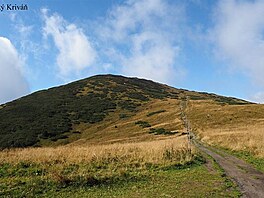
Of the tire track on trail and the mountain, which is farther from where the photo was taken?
the mountain

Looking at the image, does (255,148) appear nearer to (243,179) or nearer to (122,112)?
(243,179)

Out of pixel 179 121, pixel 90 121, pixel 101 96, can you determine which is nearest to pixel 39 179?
pixel 179 121

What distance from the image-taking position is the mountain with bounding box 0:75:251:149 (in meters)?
69.6

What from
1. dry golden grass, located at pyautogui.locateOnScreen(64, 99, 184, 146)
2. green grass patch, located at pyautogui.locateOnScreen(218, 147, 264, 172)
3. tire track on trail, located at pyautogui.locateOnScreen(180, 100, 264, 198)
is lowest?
tire track on trail, located at pyautogui.locateOnScreen(180, 100, 264, 198)

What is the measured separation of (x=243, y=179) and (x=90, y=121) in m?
75.7

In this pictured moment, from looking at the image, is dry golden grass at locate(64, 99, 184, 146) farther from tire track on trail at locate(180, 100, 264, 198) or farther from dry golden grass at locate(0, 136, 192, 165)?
tire track on trail at locate(180, 100, 264, 198)

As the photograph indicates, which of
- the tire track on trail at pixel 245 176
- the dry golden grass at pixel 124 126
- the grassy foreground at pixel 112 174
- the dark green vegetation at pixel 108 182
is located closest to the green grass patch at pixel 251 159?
the tire track on trail at pixel 245 176

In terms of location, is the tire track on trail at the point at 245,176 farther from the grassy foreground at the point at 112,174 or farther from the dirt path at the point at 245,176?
the grassy foreground at the point at 112,174

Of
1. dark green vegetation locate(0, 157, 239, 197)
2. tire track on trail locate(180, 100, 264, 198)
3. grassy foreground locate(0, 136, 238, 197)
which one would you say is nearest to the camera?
tire track on trail locate(180, 100, 264, 198)

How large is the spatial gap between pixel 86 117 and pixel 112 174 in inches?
3048

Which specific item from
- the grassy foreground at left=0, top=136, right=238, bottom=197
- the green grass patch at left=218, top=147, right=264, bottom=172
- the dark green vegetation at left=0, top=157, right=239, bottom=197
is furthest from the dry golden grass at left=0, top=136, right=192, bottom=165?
the green grass patch at left=218, top=147, right=264, bottom=172

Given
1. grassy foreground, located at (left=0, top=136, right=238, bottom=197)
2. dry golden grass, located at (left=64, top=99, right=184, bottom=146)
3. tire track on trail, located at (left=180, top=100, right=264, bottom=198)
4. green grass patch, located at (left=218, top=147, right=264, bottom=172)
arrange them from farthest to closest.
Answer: dry golden grass, located at (left=64, top=99, right=184, bottom=146) < green grass patch, located at (left=218, top=147, right=264, bottom=172) < grassy foreground, located at (left=0, top=136, right=238, bottom=197) < tire track on trail, located at (left=180, top=100, right=264, bottom=198)

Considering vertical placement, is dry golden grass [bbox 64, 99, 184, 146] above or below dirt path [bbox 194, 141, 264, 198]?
above

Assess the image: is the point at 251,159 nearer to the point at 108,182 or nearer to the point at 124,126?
the point at 108,182
